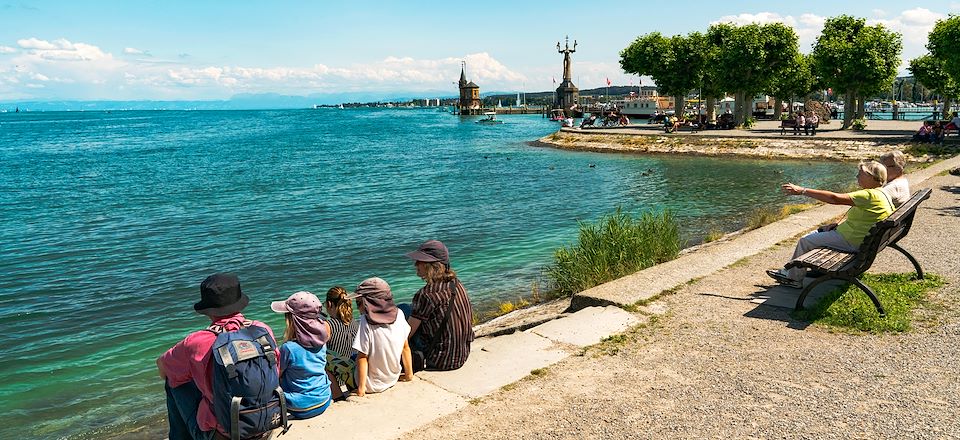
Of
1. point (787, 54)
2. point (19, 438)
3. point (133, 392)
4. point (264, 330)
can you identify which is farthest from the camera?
point (787, 54)

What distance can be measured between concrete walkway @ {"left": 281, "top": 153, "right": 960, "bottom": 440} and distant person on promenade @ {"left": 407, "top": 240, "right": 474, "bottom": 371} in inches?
6.4

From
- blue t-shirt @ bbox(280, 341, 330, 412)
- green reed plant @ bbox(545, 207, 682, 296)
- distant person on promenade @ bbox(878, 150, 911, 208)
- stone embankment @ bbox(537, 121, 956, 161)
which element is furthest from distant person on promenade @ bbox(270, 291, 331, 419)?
stone embankment @ bbox(537, 121, 956, 161)

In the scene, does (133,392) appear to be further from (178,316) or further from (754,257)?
(754,257)

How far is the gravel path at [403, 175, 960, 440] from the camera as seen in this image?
4953 millimetres

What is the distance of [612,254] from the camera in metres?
11.0

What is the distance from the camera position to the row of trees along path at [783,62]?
145ft

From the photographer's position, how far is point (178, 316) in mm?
11898

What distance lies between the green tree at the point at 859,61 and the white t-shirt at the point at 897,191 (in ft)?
137

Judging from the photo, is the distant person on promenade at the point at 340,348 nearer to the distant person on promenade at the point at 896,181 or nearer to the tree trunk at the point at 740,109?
the distant person on promenade at the point at 896,181

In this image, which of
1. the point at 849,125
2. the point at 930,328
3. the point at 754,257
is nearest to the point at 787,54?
the point at 849,125

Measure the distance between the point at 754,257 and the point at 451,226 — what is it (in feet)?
37.6

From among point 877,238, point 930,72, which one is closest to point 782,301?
point 877,238

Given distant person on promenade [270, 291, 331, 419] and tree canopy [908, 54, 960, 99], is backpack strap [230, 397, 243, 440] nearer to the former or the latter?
distant person on promenade [270, 291, 331, 419]

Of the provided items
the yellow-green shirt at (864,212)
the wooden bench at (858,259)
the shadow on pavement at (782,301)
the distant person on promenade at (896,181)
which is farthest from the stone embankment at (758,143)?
the wooden bench at (858,259)
